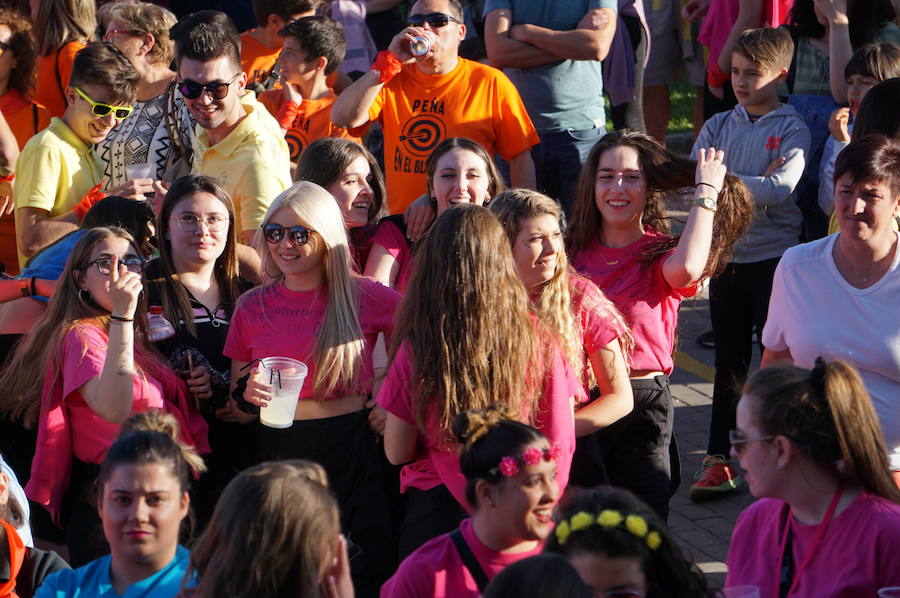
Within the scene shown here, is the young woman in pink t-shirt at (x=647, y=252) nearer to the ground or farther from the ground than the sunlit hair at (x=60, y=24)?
nearer to the ground

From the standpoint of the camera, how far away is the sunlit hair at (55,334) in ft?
13.9

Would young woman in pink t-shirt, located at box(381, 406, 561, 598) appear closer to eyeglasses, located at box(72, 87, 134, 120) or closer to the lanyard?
the lanyard

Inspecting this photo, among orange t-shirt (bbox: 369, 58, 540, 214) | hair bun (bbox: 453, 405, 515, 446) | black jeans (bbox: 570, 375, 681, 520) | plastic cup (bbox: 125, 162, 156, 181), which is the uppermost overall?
orange t-shirt (bbox: 369, 58, 540, 214)

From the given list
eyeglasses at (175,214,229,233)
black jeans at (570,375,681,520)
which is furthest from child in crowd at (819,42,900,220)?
eyeglasses at (175,214,229,233)

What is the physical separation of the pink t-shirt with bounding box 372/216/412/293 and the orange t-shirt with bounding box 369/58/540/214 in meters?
0.91

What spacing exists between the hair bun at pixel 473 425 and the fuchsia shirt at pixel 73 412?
1.37 metres

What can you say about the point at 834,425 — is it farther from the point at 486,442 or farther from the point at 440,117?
the point at 440,117

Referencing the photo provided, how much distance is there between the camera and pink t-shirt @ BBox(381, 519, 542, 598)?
9.97ft

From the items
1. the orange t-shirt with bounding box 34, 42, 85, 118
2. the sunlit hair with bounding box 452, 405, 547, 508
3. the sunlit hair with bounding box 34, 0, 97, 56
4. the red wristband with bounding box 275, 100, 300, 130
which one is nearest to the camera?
the sunlit hair with bounding box 452, 405, 547, 508

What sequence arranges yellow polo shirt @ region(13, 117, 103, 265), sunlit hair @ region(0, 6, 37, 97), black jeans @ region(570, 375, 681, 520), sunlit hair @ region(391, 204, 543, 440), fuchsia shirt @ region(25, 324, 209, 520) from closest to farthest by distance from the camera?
sunlit hair @ region(391, 204, 543, 440) → fuchsia shirt @ region(25, 324, 209, 520) → black jeans @ region(570, 375, 681, 520) → yellow polo shirt @ region(13, 117, 103, 265) → sunlit hair @ region(0, 6, 37, 97)

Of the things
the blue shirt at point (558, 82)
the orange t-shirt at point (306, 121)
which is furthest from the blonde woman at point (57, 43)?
the blue shirt at point (558, 82)

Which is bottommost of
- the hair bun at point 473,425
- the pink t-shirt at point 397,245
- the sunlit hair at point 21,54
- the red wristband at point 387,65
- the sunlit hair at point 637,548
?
the sunlit hair at point 637,548

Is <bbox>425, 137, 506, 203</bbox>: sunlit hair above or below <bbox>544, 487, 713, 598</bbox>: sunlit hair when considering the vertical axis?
above

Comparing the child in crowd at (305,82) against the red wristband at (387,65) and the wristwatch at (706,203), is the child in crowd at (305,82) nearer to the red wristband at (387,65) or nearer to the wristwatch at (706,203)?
the red wristband at (387,65)
